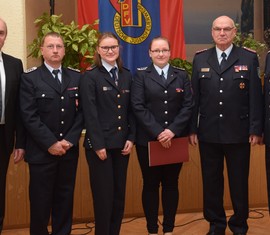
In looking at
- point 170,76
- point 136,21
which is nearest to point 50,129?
point 170,76

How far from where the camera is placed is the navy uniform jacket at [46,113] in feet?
8.78

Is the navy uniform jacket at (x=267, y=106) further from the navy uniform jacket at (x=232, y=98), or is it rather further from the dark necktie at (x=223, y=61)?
the dark necktie at (x=223, y=61)

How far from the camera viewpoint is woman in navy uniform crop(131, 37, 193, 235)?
2.88 metres

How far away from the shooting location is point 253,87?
3.00 m

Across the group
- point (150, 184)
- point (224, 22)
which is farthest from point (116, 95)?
point (224, 22)

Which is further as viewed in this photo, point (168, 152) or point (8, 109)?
point (168, 152)

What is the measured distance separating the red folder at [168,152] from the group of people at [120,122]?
0.19ft

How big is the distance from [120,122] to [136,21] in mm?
2446

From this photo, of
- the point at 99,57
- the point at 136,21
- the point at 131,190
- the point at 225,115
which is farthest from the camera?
the point at 136,21

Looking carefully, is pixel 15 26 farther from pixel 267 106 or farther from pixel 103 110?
pixel 267 106

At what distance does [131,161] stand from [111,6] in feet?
6.41

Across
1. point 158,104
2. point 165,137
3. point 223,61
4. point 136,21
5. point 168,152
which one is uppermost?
point 136,21

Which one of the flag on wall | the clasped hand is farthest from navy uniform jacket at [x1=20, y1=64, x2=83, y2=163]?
the flag on wall

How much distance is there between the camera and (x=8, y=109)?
274cm
